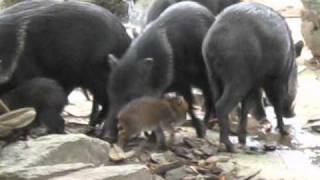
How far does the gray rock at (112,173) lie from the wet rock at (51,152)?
0.20 metres

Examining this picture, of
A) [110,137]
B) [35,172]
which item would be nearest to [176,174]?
[110,137]

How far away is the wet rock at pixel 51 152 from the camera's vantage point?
193 inches

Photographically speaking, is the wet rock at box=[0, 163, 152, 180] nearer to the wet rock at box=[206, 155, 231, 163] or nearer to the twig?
the twig

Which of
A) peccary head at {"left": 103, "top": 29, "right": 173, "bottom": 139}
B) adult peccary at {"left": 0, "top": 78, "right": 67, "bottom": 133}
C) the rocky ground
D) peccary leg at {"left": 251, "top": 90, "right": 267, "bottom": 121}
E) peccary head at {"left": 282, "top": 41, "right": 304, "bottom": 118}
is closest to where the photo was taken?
the rocky ground

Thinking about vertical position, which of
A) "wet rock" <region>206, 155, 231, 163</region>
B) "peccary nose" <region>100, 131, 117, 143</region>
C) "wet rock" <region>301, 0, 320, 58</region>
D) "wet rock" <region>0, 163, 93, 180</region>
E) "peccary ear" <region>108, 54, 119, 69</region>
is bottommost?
"wet rock" <region>301, 0, 320, 58</region>

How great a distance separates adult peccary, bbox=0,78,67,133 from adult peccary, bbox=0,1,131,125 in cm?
10

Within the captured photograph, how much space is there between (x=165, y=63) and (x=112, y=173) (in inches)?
67.7

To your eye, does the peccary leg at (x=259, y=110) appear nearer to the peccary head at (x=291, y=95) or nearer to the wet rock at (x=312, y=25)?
the peccary head at (x=291, y=95)

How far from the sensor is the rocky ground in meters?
4.89

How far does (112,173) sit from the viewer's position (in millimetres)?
4859

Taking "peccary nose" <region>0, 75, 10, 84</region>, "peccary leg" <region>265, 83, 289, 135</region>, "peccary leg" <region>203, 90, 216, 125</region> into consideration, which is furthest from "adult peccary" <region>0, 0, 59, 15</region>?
"peccary leg" <region>265, 83, 289, 135</region>

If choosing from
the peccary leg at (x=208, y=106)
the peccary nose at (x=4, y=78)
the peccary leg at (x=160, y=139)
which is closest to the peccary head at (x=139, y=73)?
the peccary leg at (x=160, y=139)

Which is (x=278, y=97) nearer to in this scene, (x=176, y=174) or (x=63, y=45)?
(x=176, y=174)

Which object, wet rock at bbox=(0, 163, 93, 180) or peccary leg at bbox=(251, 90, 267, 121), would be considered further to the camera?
peccary leg at bbox=(251, 90, 267, 121)
